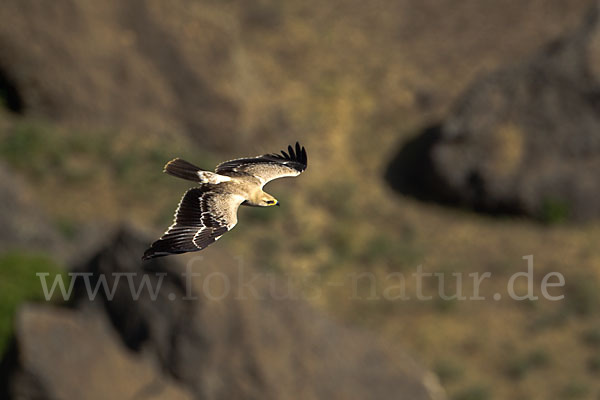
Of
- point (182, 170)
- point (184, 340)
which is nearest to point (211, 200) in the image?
point (182, 170)

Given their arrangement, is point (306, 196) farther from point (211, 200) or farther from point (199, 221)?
point (199, 221)

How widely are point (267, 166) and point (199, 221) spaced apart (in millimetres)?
2172

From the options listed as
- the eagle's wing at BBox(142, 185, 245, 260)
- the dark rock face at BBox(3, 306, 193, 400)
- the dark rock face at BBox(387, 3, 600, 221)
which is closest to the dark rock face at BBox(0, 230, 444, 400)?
the dark rock face at BBox(3, 306, 193, 400)

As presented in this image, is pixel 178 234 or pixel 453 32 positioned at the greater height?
pixel 453 32

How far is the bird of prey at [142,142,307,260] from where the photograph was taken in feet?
24.5

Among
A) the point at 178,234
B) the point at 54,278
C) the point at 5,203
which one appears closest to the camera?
the point at 178,234

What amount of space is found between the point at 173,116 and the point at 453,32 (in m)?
12.6

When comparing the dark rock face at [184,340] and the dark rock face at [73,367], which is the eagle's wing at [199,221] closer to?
the dark rock face at [184,340]

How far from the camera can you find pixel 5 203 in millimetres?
18047

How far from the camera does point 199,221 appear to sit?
26.1ft

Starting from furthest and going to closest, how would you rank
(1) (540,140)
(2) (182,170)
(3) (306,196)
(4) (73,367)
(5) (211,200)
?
(1) (540,140), (3) (306,196), (4) (73,367), (2) (182,170), (5) (211,200)

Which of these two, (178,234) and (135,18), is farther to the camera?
(135,18)

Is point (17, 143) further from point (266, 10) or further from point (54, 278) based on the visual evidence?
point (266, 10)

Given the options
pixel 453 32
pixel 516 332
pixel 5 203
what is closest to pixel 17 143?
pixel 5 203
